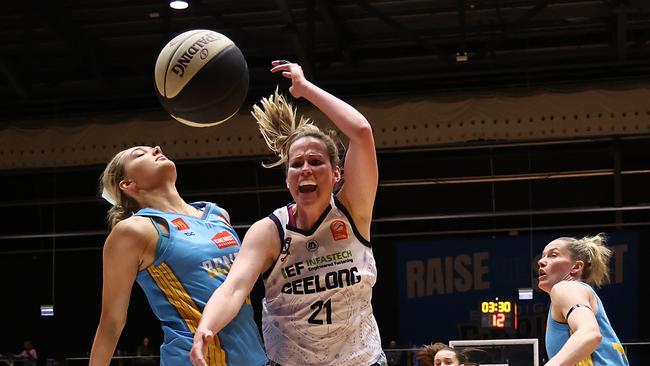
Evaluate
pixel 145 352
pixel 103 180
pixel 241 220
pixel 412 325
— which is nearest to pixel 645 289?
pixel 412 325

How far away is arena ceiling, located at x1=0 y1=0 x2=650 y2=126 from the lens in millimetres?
12242

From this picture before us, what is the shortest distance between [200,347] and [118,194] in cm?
134

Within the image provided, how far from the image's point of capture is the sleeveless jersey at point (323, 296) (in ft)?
10.9

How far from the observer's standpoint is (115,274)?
3656mm

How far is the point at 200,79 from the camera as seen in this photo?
14.7 ft

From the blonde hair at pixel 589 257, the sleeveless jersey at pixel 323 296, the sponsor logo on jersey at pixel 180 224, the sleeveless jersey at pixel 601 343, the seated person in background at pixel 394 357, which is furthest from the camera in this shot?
the seated person in background at pixel 394 357

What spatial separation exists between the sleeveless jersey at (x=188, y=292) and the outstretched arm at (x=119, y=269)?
0.28 ft

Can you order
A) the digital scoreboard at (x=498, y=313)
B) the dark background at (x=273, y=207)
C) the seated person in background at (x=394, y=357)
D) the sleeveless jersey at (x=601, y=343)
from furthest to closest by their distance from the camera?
the dark background at (x=273, y=207) → the digital scoreboard at (x=498, y=313) → the seated person in background at (x=394, y=357) → the sleeveless jersey at (x=601, y=343)

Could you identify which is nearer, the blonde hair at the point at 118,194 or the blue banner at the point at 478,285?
the blonde hair at the point at 118,194

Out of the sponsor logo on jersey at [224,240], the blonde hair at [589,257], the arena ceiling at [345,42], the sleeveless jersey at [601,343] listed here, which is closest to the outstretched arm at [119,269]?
the sponsor logo on jersey at [224,240]

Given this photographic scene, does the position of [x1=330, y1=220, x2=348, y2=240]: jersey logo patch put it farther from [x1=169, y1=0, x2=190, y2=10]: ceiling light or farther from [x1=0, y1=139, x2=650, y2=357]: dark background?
[x1=0, y1=139, x2=650, y2=357]: dark background

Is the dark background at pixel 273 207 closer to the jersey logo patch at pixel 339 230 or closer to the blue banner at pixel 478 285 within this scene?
the blue banner at pixel 478 285

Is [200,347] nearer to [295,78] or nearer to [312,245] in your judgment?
[312,245]

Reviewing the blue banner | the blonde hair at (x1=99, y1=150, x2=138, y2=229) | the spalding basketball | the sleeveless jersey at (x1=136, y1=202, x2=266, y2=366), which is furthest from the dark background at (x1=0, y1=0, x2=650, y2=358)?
the sleeveless jersey at (x1=136, y1=202, x2=266, y2=366)
